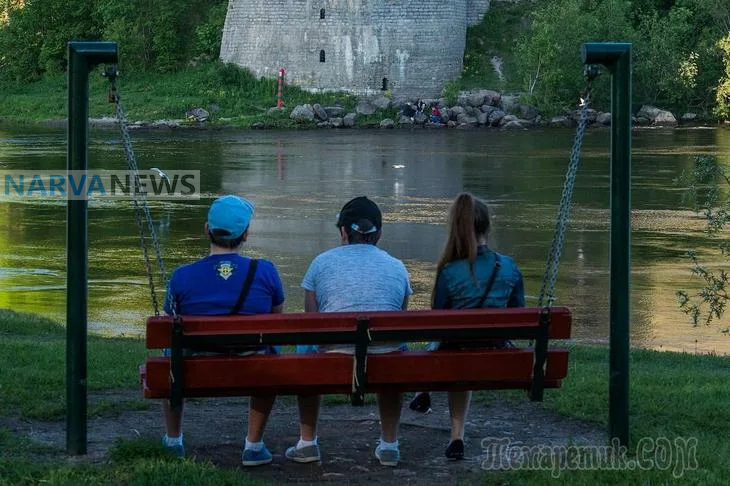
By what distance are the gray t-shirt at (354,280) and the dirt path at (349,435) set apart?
0.81m

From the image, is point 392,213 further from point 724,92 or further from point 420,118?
point 724,92

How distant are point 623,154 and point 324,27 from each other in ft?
Answer: 158

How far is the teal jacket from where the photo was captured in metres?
7.00

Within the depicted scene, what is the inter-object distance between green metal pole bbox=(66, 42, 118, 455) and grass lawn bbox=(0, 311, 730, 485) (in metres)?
0.25

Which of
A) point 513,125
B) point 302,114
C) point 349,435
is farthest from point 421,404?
point 302,114

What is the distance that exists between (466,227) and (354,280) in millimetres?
627

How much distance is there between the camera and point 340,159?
36.3 meters

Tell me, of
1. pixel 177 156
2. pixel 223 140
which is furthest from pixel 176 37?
pixel 177 156

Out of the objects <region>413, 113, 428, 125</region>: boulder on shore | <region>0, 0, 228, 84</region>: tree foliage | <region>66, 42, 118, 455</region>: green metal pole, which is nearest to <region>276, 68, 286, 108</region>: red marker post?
<region>0, 0, 228, 84</region>: tree foliage

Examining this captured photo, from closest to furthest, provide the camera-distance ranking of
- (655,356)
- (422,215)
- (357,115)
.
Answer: (655,356) < (422,215) < (357,115)

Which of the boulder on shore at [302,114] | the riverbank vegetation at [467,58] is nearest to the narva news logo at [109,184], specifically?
the boulder on shore at [302,114]

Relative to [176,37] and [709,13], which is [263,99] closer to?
[176,37]

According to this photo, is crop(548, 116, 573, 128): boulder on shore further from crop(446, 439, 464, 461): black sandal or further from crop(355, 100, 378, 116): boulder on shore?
crop(446, 439, 464, 461): black sandal

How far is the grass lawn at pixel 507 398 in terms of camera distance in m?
6.27
